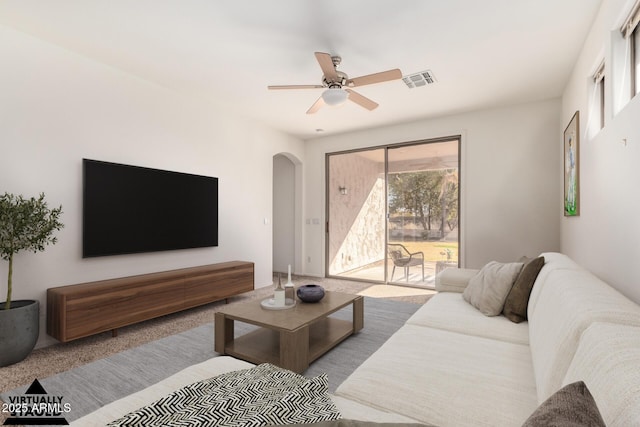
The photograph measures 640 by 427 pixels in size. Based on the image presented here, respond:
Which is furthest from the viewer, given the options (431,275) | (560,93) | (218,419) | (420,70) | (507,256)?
(431,275)

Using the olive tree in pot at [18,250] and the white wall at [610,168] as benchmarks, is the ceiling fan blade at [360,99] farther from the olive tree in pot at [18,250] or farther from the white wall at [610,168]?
the olive tree in pot at [18,250]

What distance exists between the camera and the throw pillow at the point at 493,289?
2248 mm

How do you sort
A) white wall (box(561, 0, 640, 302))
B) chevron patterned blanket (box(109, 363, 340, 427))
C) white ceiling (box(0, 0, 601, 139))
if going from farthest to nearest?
white ceiling (box(0, 0, 601, 139))
white wall (box(561, 0, 640, 302))
chevron patterned blanket (box(109, 363, 340, 427))

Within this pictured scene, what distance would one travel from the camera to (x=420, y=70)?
131 inches

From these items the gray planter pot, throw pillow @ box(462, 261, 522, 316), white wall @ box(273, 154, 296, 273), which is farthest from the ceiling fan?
white wall @ box(273, 154, 296, 273)

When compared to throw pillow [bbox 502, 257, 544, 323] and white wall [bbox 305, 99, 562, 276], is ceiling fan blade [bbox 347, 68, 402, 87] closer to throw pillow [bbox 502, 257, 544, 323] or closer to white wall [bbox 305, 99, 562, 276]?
throw pillow [bbox 502, 257, 544, 323]

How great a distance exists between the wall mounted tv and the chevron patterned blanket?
2641mm

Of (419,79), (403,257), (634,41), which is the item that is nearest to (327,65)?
(419,79)

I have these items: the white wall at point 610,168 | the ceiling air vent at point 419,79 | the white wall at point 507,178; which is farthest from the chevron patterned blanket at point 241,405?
the white wall at point 507,178

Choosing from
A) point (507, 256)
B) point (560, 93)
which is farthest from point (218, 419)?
point (560, 93)

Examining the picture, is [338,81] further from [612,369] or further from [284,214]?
[284,214]

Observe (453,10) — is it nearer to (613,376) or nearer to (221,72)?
(221,72)

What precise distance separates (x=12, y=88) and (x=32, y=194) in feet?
2.81

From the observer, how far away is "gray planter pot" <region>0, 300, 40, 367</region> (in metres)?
2.30
